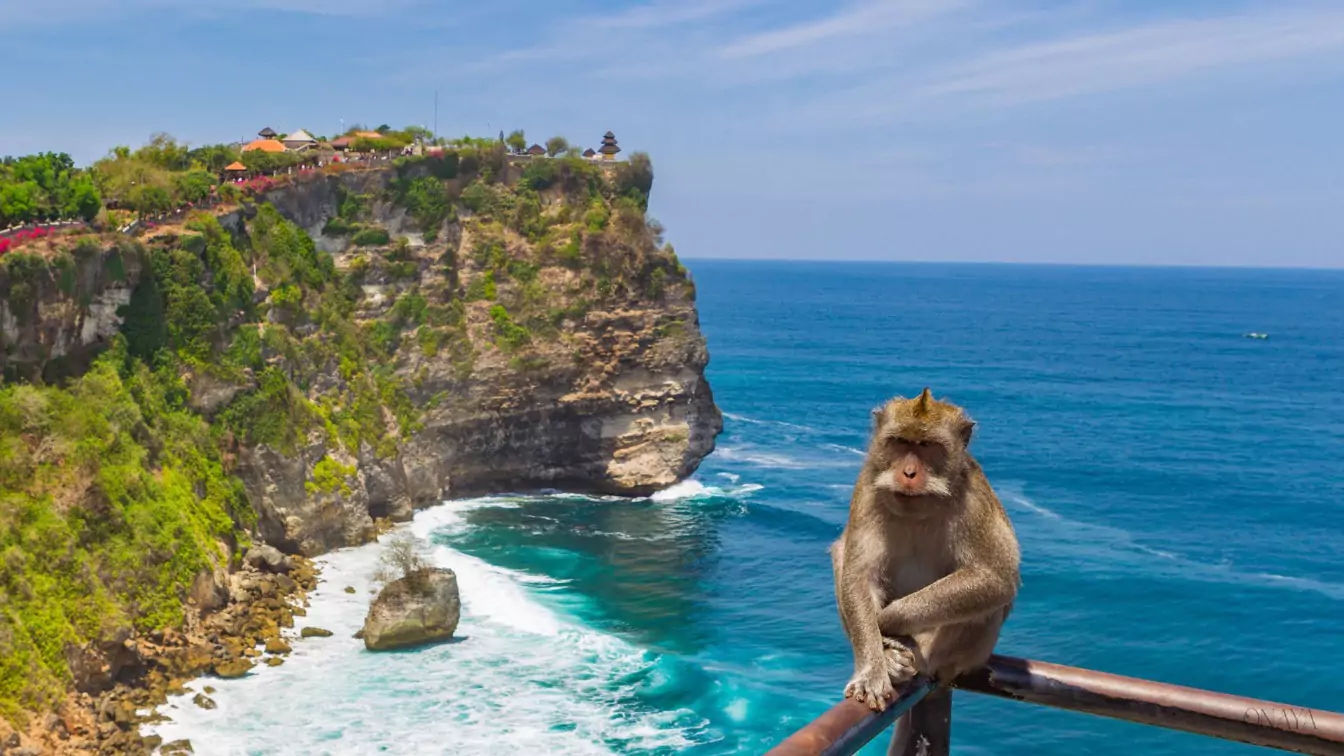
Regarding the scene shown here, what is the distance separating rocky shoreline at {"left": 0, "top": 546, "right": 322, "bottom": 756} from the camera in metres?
29.9

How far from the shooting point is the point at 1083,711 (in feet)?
15.3

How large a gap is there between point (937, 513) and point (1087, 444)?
7512 cm

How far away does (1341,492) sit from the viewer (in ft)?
207

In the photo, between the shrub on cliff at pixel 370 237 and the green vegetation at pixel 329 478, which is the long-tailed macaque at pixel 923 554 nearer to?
the green vegetation at pixel 329 478

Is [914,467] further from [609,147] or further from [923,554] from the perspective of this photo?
[609,147]

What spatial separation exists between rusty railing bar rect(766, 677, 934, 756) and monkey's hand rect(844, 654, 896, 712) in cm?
15

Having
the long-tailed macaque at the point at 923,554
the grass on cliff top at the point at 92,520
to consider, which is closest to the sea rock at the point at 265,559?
the grass on cliff top at the point at 92,520

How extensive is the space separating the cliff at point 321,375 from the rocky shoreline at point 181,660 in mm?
660

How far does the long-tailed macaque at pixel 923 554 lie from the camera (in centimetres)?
561

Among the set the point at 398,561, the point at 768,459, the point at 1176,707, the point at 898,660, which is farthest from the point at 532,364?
the point at 1176,707

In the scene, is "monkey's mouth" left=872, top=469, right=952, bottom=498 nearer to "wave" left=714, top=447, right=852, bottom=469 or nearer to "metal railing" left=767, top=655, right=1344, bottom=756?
"metal railing" left=767, top=655, right=1344, bottom=756

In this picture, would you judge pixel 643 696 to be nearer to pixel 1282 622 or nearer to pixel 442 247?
pixel 1282 622

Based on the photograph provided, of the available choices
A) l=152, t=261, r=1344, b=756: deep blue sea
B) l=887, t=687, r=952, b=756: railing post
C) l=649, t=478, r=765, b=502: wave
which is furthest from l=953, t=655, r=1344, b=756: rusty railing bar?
l=649, t=478, r=765, b=502: wave

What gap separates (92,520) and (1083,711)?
1469 inches
